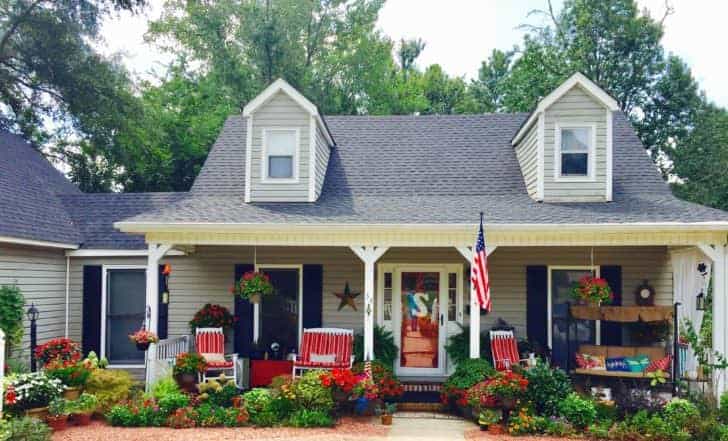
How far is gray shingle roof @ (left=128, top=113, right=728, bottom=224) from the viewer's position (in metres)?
10.5

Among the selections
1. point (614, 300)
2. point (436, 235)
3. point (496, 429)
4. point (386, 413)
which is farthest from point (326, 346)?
point (614, 300)

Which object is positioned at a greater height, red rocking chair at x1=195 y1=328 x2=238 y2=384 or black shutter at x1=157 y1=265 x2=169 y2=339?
black shutter at x1=157 y1=265 x2=169 y2=339

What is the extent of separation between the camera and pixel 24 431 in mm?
7625

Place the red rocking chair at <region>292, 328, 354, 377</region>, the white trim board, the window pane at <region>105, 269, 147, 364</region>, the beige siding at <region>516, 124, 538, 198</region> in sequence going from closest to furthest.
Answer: the red rocking chair at <region>292, 328, 354, 377</region>, the beige siding at <region>516, 124, 538, 198</region>, the white trim board, the window pane at <region>105, 269, 147, 364</region>

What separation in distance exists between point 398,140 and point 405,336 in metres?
4.37

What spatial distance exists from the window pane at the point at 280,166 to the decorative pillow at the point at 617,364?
250 inches

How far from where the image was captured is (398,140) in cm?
1425

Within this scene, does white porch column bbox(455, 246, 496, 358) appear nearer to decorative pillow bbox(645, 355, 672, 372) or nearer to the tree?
decorative pillow bbox(645, 355, 672, 372)

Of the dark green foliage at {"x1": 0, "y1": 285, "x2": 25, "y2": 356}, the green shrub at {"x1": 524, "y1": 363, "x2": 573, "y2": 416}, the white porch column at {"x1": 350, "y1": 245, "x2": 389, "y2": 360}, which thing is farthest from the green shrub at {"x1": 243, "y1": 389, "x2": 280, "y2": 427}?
the dark green foliage at {"x1": 0, "y1": 285, "x2": 25, "y2": 356}

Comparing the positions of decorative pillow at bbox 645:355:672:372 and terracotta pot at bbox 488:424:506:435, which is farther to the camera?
decorative pillow at bbox 645:355:672:372

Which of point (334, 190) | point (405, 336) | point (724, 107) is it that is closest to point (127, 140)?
point (334, 190)

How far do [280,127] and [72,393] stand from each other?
Answer: 579cm

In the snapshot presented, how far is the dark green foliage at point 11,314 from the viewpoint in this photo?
34.6ft

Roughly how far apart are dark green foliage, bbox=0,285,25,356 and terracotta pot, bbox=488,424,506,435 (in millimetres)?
7730
